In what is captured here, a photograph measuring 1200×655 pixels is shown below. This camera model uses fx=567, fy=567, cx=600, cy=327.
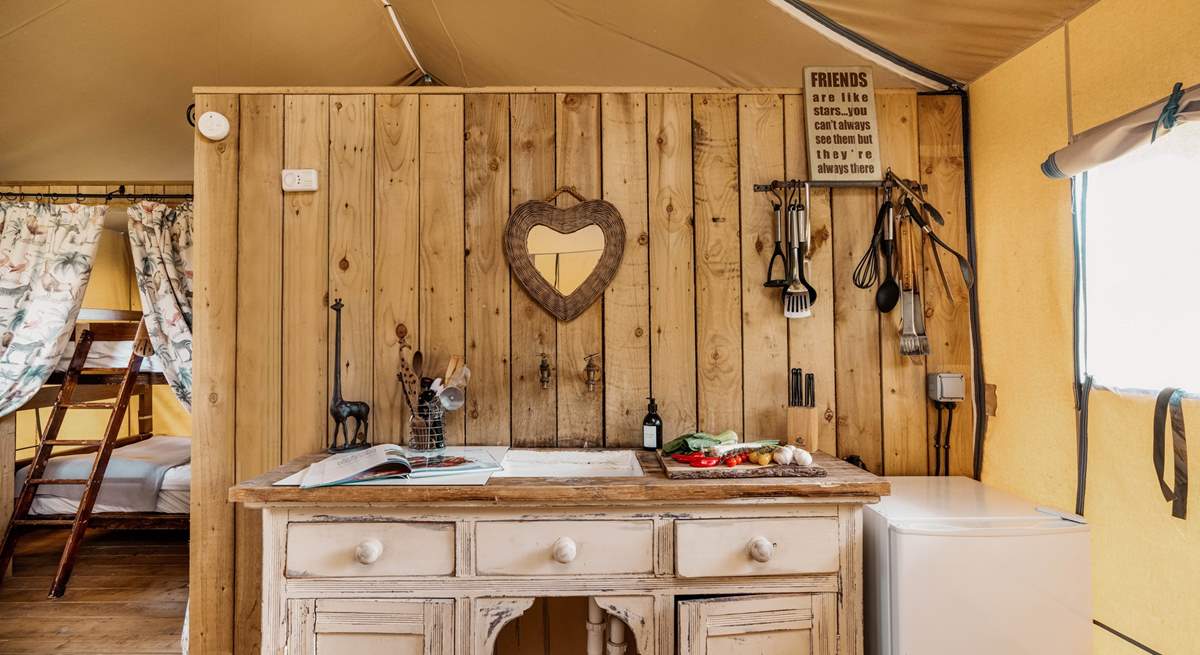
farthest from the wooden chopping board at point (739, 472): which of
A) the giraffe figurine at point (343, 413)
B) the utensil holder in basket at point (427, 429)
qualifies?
the giraffe figurine at point (343, 413)

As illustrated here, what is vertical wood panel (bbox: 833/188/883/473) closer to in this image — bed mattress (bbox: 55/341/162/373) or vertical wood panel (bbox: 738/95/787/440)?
vertical wood panel (bbox: 738/95/787/440)

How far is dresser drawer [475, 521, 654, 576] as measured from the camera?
4.97ft

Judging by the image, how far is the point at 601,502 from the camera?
59.5 inches

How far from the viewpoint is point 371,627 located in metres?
1.50

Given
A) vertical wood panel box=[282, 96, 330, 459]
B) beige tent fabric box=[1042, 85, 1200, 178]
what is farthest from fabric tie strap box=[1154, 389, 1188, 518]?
vertical wood panel box=[282, 96, 330, 459]

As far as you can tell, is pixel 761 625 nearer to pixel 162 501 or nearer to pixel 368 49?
pixel 368 49

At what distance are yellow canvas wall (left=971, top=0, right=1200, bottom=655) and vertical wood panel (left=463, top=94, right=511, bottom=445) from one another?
1743mm

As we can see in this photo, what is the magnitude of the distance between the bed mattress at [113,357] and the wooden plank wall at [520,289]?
1.97 metres

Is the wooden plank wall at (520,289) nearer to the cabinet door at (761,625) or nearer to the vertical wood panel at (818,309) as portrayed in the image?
the vertical wood panel at (818,309)

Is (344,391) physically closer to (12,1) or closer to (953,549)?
(953,549)

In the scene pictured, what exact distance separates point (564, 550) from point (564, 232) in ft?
3.61

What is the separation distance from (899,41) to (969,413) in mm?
1335

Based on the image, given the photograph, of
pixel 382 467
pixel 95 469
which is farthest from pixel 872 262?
pixel 95 469

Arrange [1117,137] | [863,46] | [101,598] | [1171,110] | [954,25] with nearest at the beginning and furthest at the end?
[1171,110], [1117,137], [954,25], [863,46], [101,598]
